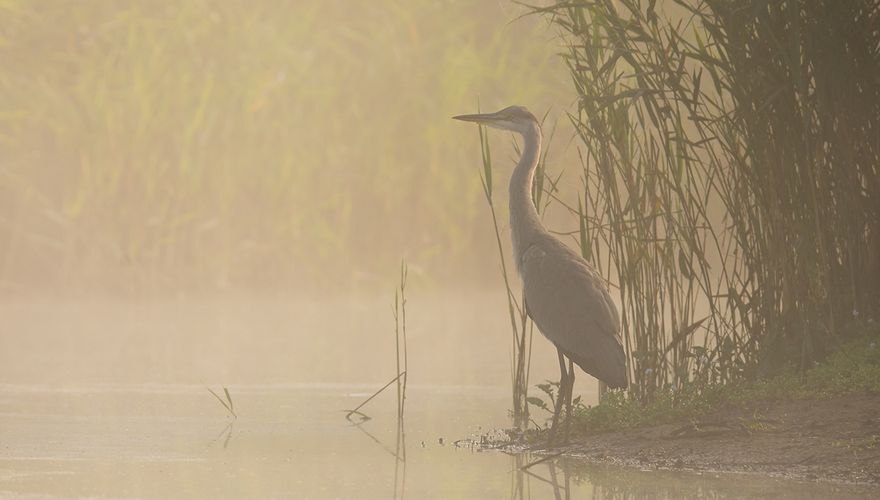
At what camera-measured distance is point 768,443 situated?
203 inches

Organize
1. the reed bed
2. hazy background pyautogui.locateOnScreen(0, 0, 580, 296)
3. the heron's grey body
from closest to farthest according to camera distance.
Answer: the heron's grey body, the reed bed, hazy background pyautogui.locateOnScreen(0, 0, 580, 296)

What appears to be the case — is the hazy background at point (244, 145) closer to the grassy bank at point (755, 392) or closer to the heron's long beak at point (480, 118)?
the heron's long beak at point (480, 118)

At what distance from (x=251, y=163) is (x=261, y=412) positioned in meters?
5.78

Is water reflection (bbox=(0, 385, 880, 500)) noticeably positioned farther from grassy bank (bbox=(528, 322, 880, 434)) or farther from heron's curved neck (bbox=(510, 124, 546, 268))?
heron's curved neck (bbox=(510, 124, 546, 268))

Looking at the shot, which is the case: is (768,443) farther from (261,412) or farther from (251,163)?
(251,163)

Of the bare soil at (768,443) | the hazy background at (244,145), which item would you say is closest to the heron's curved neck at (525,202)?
the bare soil at (768,443)

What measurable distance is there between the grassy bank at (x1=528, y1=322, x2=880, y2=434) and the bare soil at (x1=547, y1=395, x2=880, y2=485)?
0.05 m

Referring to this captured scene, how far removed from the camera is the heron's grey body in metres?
5.49

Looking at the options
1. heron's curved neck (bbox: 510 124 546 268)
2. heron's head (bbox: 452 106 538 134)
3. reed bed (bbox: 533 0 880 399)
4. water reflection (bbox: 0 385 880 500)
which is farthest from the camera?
heron's head (bbox: 452 106 538 134)

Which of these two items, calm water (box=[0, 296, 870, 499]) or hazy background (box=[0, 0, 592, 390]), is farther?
hazy background (box=[0, 0, 592, 390])

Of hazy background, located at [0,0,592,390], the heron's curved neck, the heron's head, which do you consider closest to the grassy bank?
the heron's curved neck

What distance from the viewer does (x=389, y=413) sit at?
258 inches

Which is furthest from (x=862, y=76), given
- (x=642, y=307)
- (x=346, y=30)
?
(x=346, y=30)

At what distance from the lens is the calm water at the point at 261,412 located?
15.6ft
